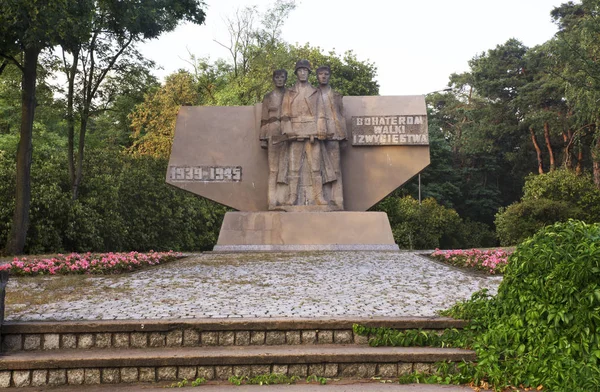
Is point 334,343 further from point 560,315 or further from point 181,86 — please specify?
point 181,86

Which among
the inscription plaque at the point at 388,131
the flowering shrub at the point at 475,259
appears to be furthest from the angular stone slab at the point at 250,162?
the flowering shrub at the point at 475,259

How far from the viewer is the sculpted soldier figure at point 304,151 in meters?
15.9

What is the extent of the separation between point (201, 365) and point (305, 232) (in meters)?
9.80

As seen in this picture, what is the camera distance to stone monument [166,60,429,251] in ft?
51.0

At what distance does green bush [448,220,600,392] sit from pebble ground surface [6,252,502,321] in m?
1.34

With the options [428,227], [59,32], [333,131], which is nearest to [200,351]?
[59,32]

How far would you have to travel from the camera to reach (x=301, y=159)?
16.0 m

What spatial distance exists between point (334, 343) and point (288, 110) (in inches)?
410

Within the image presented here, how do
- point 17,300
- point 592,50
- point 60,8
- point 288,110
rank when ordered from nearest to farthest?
1. point 17,300
2. point 60,8
3. point 288,110
4. point 592,50

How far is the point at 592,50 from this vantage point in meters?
25.2

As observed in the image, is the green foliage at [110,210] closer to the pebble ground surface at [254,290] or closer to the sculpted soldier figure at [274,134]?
the sculpted soldier figure at [274,134]

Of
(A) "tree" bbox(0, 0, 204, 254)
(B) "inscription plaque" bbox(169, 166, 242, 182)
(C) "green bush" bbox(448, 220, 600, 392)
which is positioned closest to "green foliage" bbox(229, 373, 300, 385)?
(C) "green bush" bbox(448, 220, 600, 392)

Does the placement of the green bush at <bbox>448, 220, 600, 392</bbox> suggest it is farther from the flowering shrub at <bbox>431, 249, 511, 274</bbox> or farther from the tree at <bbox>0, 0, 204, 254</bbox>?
the tree at <bbox>0, 0, 204, 254</bbox>

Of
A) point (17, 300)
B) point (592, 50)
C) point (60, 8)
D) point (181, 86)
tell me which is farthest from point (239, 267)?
point (181, 86)
